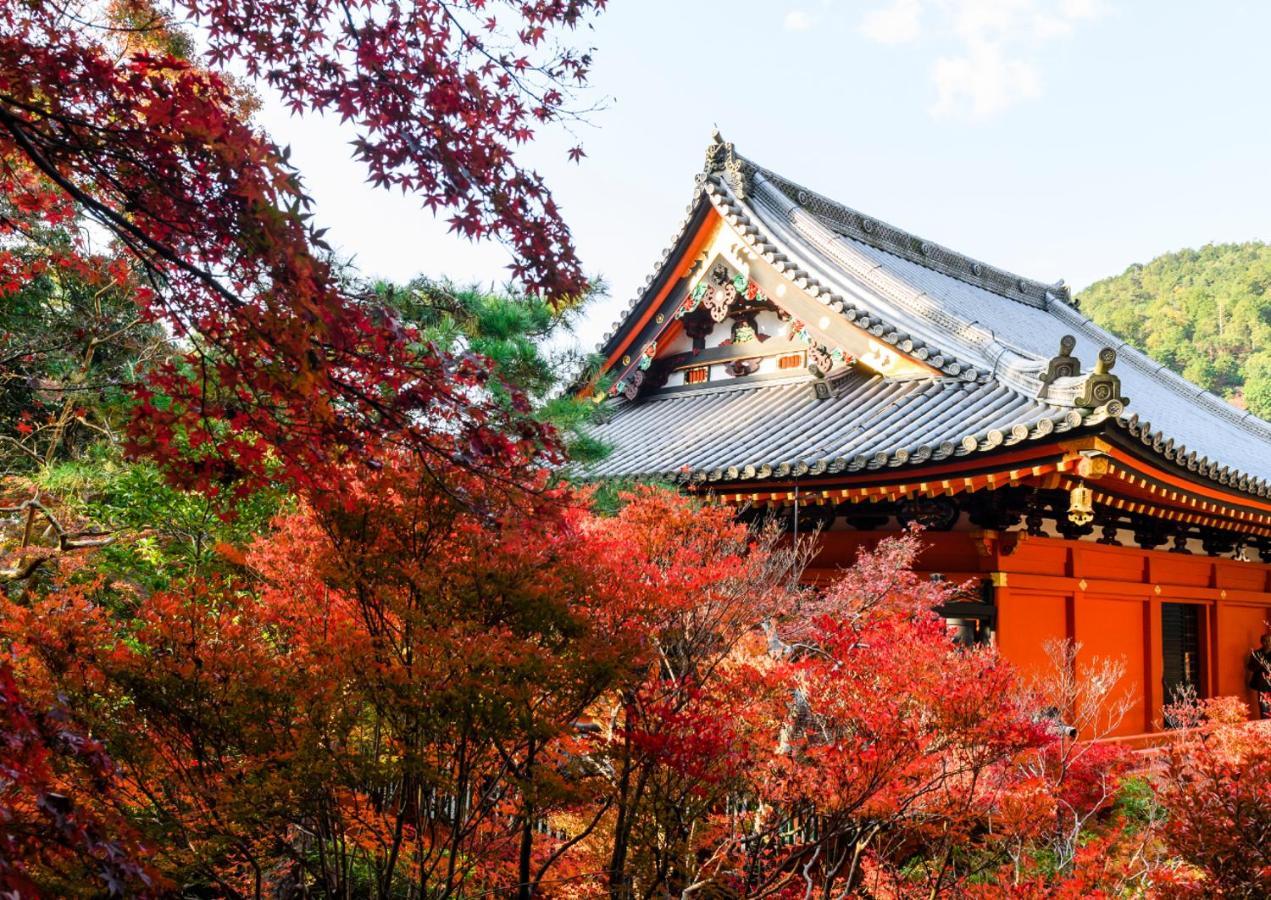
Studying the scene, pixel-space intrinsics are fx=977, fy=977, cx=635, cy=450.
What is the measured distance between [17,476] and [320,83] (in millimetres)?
8081

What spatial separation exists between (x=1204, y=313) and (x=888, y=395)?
61.2 meters

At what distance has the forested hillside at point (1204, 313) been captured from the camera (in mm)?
55969

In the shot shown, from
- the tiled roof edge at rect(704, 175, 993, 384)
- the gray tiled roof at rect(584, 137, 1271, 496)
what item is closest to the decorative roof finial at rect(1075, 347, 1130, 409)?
the gray tiled roof at rect(584, 137, 1271, 496)

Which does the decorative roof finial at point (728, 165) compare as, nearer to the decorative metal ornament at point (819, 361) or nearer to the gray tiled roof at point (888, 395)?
the gray tiled roof at point (888, 395)

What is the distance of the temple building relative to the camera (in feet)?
23.6

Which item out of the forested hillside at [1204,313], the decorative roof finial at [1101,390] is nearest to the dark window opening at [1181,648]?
the decorative roof finial at [1101,390]

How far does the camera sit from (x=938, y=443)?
704cm

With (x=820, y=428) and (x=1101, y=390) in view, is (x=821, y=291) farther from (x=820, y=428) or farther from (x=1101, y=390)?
(x=1101, y=390)

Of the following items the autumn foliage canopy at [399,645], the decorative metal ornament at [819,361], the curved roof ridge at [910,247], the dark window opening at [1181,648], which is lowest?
the dark window opening at [1181,648]

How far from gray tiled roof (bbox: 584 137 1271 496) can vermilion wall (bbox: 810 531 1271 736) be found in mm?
1039

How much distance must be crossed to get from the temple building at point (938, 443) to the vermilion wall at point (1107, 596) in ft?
0.08

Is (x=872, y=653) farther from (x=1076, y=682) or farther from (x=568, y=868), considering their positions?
(x=1076, y=682)

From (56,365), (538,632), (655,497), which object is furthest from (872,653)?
(56,365)

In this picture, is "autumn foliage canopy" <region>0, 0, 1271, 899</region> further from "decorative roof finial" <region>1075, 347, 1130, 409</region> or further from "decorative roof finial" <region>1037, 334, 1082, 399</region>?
"decorative roof finial" <region>1037, 334, 1082, 399</region>
